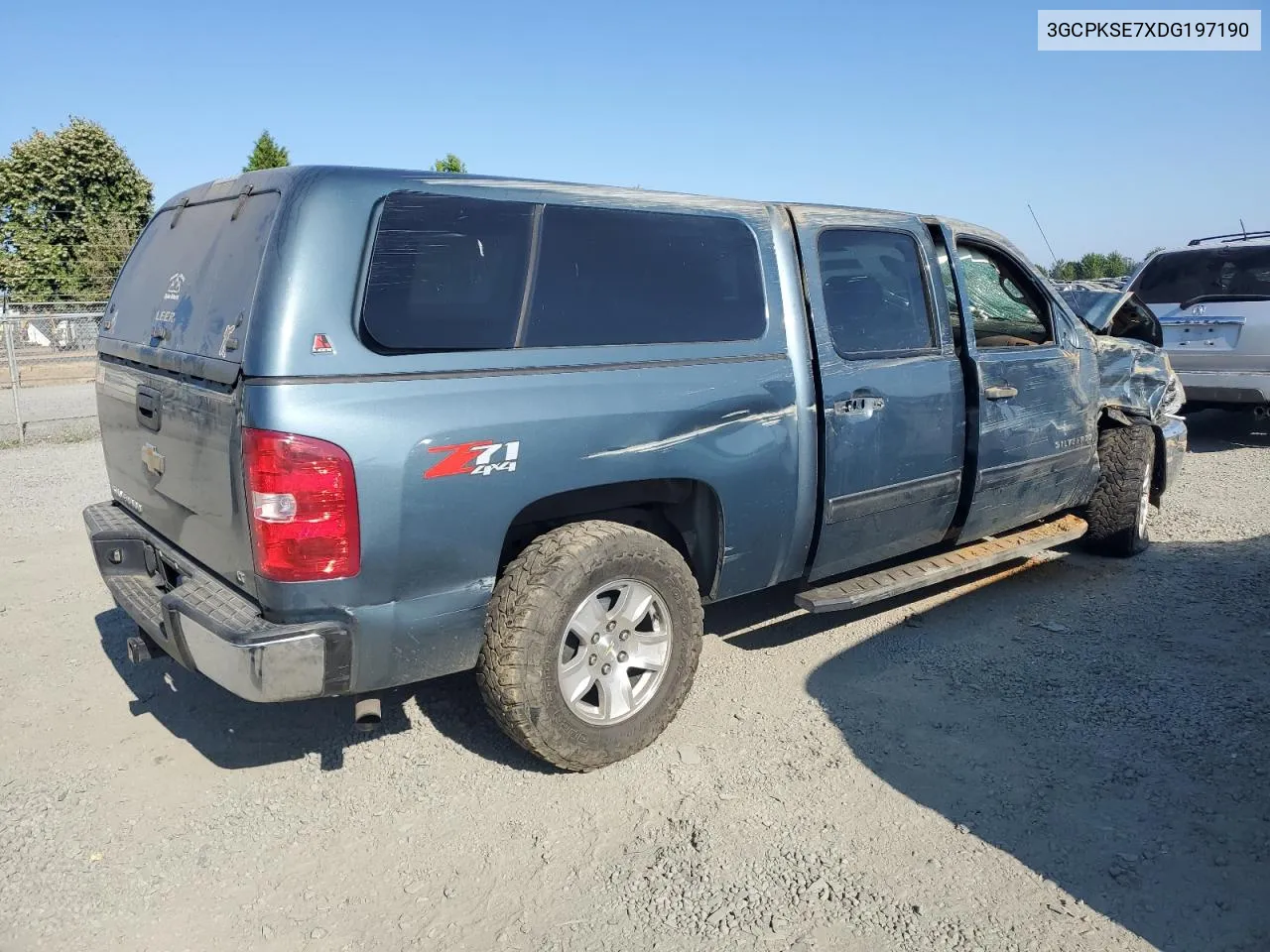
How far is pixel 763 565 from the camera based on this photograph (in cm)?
398

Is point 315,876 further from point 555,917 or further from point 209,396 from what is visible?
point 209,396

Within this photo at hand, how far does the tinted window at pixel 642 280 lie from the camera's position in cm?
338

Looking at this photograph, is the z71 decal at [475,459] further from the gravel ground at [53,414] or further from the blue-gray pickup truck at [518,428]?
the gravel ground at [53,414]

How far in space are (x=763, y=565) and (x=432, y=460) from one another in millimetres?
1588

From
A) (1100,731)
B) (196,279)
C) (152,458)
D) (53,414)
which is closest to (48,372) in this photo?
(53,414)

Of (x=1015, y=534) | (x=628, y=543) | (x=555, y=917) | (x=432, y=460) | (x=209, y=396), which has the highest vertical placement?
(x=209, y=396)

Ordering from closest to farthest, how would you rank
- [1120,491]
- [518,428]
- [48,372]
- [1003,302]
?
[518,428] → [1003,302] → [1120,491] → [48,372]

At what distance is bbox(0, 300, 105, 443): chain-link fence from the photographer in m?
11.6

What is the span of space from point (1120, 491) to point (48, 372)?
18651mm

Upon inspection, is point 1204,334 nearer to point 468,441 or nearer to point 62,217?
point 468,441

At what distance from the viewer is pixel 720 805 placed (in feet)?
10.8

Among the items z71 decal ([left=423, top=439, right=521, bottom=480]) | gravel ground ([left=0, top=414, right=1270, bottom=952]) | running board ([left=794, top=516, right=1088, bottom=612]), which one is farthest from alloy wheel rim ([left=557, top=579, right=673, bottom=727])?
running board ([left=794, top=516, right=1088, bottom=612])

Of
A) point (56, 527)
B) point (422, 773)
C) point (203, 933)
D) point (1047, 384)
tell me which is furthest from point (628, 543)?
point (56, 527)

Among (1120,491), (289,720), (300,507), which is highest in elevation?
(300,507)
